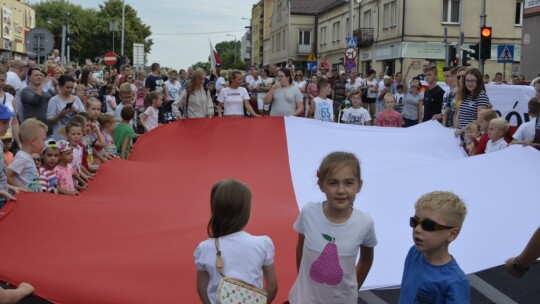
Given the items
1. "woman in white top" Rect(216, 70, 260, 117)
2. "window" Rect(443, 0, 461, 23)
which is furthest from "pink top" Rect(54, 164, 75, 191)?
"window" Rect(443, 0, 461, 23)

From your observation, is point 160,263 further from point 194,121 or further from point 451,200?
point 194,121

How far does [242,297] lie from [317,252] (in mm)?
445

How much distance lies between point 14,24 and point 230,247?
64250 mm

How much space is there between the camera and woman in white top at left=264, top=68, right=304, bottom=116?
1105 centimetres

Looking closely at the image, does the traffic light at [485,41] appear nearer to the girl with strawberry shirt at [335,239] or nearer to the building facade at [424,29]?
the building facade at [424,29]

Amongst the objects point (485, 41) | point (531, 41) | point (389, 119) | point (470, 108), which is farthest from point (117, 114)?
point (531, 41)

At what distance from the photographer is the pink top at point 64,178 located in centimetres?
616

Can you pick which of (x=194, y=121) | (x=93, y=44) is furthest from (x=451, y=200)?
(x=93, y=44)

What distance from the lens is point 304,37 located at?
6525cm

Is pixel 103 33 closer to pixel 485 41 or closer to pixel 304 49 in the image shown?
pixel 304 49

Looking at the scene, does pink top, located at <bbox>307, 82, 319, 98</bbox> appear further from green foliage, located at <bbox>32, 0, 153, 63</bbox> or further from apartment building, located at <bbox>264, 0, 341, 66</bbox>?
green foliage, located at <bbox>32, 0, 153, 63</bbox>

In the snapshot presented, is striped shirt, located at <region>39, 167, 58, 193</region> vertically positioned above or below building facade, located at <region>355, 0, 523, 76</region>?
below

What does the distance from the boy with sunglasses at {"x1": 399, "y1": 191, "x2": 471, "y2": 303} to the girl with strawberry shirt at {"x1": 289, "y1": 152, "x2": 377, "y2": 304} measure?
475 mm

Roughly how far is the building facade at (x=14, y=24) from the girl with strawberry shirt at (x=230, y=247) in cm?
5294
